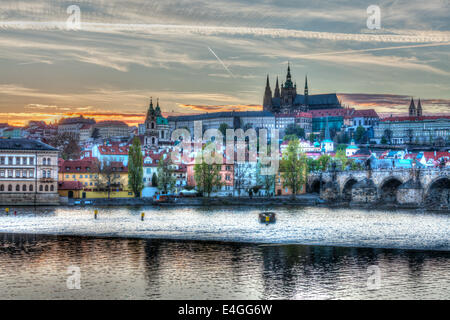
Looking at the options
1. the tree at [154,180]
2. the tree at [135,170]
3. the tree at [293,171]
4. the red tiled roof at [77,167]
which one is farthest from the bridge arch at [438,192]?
the red tiled roof at [77,167]

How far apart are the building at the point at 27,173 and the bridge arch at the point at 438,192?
118 feet

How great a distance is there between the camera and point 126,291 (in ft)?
70.0

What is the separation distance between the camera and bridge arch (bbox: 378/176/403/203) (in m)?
72.2

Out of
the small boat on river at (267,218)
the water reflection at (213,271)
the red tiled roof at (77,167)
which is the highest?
the red tiled roof at (77,167)

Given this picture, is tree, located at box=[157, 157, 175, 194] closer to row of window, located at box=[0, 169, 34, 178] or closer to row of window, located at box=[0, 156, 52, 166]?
row of window, located at box=[0, 156, 52, 166]

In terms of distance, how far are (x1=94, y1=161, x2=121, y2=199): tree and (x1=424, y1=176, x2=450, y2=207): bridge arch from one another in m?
32.2

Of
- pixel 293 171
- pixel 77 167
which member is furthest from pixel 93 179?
pixel 293 171

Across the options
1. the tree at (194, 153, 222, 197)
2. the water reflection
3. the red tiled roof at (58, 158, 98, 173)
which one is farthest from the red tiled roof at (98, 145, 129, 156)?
the water reflection

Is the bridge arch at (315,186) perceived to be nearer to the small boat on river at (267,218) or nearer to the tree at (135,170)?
the tree at (135,170)

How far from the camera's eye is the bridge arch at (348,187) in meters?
79.0

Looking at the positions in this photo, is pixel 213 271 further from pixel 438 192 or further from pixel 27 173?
pixel 438 192

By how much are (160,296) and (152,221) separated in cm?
2566

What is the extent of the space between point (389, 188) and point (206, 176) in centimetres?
2071
